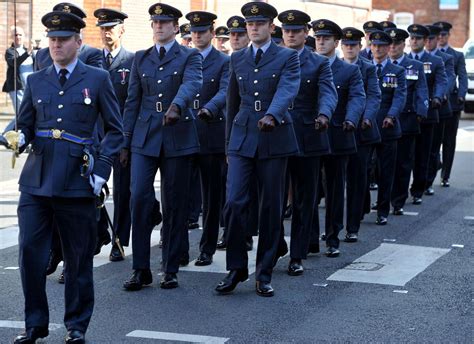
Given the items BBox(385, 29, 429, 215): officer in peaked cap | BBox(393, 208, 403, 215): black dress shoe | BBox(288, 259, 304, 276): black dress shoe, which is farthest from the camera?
BBox(385, 29, 429, 215): officer in peaked cap

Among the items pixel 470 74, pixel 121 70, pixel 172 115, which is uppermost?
pixel 121 70

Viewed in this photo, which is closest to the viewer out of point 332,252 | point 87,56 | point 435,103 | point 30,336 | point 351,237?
point 30,336

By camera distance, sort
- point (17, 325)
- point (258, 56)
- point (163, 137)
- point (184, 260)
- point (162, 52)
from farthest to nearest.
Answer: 1. point (184, 260)
2. point (162, 52)
3. point (163, 137)
4. point (258, 56)
5. point (17, 325)

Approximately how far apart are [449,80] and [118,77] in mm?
7182

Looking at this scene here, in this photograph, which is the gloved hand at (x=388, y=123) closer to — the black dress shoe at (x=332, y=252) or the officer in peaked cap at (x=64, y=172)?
the black dress shoe at (x=332, y=252)

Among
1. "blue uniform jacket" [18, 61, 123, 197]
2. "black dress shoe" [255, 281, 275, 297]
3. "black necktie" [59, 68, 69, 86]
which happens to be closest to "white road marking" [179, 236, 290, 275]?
"black dress shoe" [255, 281, 275, 297]

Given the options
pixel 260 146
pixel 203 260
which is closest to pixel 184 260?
pixel 203 260

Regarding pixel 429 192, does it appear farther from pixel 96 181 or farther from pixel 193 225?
pixel 96 181

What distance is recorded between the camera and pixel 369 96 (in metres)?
11.9

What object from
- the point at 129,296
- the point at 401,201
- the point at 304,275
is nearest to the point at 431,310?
the point at 304,275

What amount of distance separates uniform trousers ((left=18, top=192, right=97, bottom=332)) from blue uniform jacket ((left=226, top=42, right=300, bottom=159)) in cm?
182

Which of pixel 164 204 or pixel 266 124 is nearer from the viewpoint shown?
pixel 266 124

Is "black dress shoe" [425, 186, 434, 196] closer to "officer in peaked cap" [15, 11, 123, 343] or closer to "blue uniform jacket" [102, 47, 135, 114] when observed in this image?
"blue uniform jacket" [102, 47, 135, 114]

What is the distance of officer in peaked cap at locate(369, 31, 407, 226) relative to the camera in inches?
508
